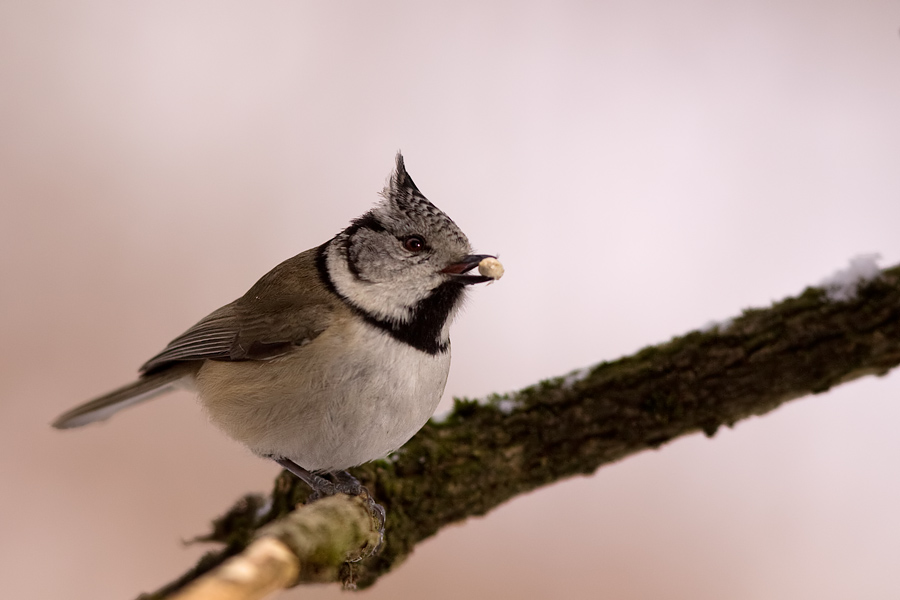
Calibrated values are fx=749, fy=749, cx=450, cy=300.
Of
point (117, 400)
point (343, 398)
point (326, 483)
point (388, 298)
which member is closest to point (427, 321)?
point (388, 298)

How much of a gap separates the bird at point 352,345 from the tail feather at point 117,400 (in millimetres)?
240

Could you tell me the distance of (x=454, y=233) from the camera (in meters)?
1.78

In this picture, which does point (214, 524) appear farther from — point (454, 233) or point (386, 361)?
point (454, 233)

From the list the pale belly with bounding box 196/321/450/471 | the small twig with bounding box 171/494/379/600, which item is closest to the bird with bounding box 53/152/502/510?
the pale belly with bounding box 196/321/450/471

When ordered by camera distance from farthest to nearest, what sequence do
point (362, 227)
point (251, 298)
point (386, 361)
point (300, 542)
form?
point (251, 298)
point (362, 227)
point (386, 361)
point (300, 542)

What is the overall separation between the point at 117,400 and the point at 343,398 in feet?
2.72

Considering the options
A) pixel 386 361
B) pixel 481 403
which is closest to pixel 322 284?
pixel 386 361

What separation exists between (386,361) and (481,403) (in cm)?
64

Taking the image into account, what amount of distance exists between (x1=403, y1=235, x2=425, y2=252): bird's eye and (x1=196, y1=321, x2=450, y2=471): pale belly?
0.71 feet

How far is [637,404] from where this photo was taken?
7.13 ft

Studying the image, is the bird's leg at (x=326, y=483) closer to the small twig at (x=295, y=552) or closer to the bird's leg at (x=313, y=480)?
the bird's leg at (x=313, y=480)

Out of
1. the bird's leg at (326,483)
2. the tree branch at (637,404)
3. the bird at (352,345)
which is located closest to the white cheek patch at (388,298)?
the bird at (352,345)

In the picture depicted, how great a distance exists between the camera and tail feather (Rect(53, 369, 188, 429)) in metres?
2.12

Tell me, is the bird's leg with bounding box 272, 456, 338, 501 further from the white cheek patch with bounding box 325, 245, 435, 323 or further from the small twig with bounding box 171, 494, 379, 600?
the white cheek patch with bounding box 325, 245, 435, 323
